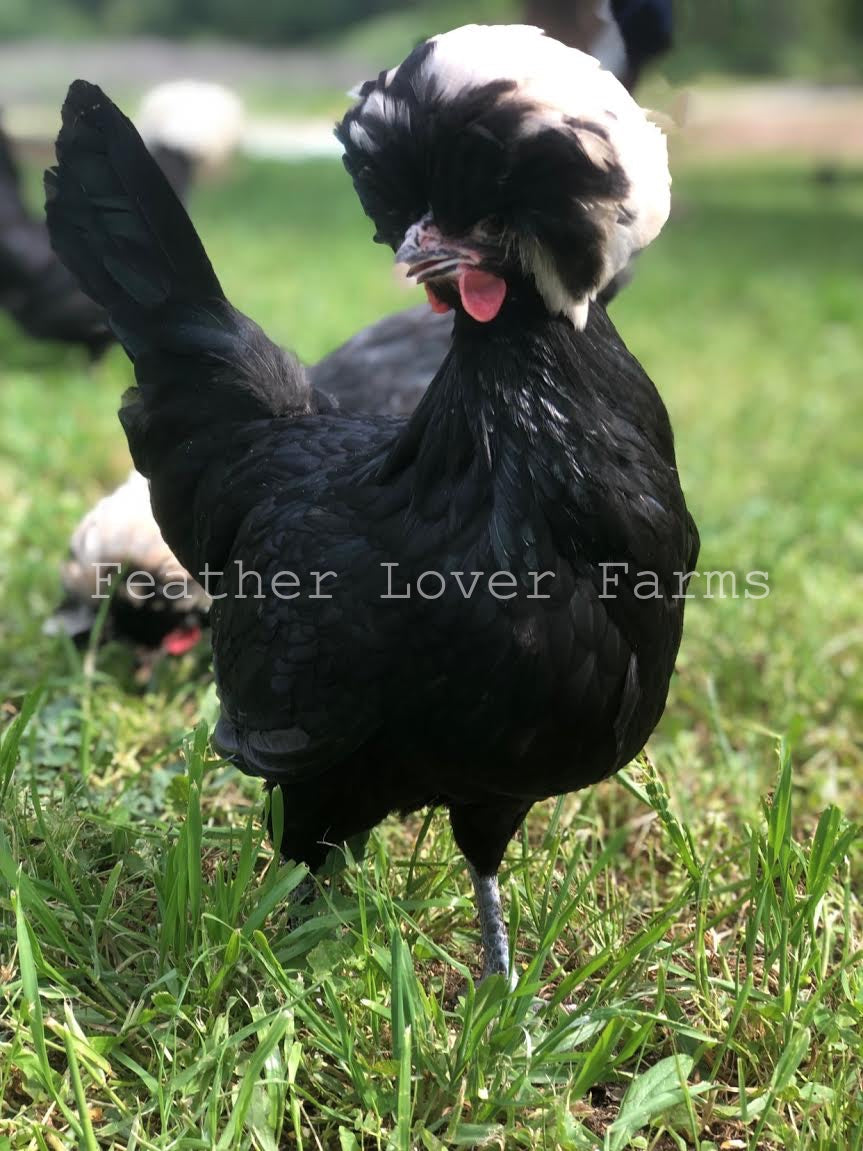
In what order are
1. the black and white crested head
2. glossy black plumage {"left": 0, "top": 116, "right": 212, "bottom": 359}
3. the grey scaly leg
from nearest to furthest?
the black and white crested head → the grey scaly leg → glossy black plumage {"left": 0, "top": 116, "right": 212, "bottom": 359}

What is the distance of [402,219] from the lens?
5.90 feet

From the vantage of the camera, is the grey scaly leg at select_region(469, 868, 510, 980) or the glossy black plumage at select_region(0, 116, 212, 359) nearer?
the grey scaly leg at select_region(469, 868, 510, 980)

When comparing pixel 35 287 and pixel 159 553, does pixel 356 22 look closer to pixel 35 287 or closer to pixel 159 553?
pixel 35 287

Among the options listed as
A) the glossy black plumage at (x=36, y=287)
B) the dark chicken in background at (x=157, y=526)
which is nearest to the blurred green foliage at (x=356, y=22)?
the glossy black plumage at (x=36, y=287)

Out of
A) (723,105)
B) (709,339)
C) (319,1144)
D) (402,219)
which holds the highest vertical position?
(723,105)

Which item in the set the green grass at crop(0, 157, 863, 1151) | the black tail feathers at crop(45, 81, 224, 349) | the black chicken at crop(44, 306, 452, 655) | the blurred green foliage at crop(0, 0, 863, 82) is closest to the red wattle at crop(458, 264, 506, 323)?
the black tail feathers at crop(45, 81, 224, 349)

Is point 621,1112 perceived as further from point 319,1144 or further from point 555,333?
point 555,333

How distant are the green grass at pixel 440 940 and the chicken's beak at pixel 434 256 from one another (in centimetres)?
104

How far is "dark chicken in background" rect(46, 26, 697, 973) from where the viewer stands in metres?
1.67

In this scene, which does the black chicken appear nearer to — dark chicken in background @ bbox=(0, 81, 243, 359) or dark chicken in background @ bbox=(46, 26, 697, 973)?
dark chicken in background @ bbox=(46, 26, 697, 973)

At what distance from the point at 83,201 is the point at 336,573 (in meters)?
1.09

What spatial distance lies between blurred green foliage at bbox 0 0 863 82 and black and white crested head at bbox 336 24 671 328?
43.5 ft

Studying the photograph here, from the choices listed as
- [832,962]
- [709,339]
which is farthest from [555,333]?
[709,339]

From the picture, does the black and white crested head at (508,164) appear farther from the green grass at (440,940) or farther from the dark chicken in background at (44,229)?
the dark chicken in background at (44,229)
